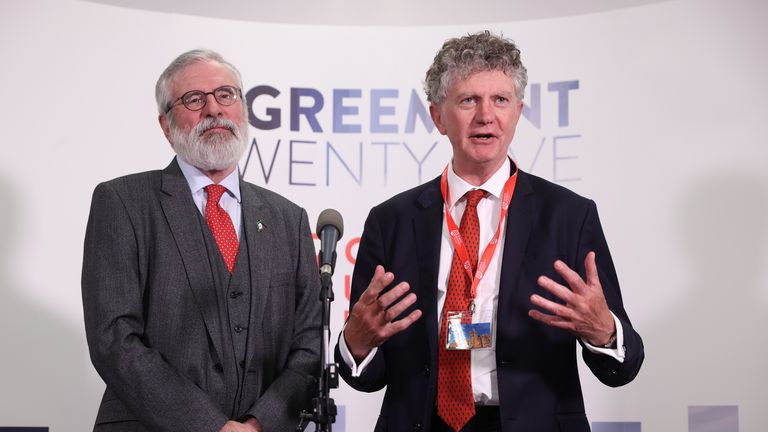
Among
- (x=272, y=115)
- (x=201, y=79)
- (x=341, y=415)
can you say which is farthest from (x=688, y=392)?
(x=201, y=79)

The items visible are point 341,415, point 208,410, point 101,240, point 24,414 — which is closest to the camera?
point 208,410

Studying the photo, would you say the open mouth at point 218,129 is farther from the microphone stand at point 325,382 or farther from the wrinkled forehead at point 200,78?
the microphone stand at point 325,382

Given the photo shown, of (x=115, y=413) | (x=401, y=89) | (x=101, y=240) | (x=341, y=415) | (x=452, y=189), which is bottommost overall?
(x=341, y=415)

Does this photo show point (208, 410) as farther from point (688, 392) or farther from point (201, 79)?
point (688, 392)

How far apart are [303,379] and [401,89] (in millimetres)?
2567

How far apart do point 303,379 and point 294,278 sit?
360 millimetres

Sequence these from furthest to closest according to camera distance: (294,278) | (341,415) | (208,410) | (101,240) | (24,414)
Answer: (341,415), (24,414), (294,278), (101,240), (208,410)

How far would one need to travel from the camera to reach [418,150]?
489 cm

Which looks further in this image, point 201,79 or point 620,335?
point 201,79

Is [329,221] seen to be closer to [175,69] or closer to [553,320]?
[553,320]

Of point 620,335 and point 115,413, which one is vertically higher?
point 620,335

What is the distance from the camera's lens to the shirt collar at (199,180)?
114 inches

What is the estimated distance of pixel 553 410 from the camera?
241 cm

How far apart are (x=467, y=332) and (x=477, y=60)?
859 mm
